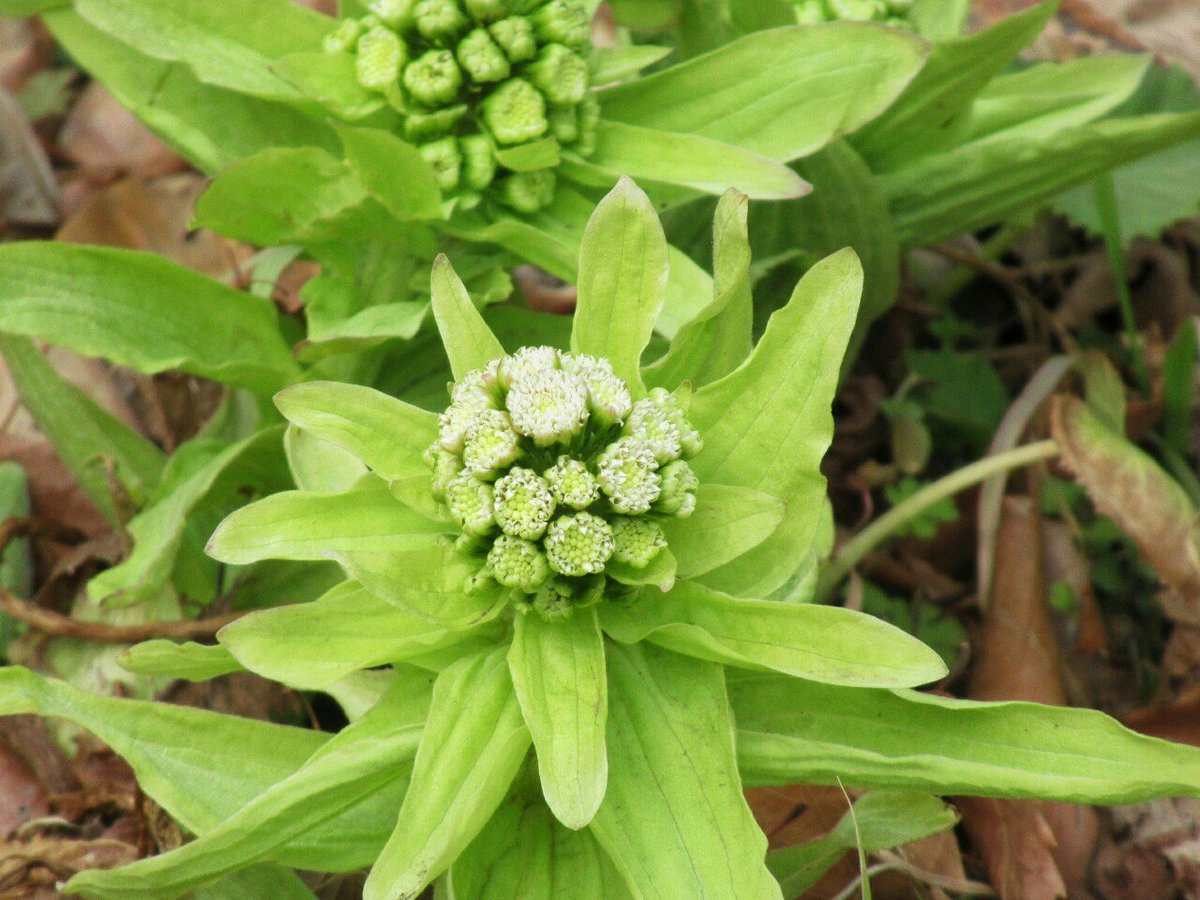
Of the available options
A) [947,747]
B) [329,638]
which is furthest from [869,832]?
[329,638]

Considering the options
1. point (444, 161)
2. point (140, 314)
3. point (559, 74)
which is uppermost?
point (559, 74)

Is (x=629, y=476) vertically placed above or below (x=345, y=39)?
below

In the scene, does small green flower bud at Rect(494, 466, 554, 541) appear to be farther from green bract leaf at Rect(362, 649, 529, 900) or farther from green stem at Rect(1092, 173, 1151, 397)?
green stem at Rect(1092, 173, 1151, 397)

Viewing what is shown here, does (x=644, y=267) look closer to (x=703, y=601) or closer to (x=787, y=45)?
(x=703, y=601)

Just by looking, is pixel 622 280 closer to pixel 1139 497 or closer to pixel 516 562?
pixel 516 562

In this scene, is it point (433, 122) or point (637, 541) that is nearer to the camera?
point (637, 541)

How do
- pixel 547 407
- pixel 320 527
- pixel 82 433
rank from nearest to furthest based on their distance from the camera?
pixel 547 407, pixel 320 527, pixel 82 433

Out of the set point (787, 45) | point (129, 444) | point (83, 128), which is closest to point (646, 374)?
point (787, 45)
